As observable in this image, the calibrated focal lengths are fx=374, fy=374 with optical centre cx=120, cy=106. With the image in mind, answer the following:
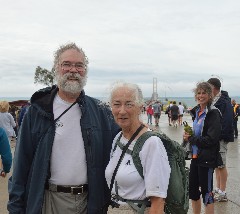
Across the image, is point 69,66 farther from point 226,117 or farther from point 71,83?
point 226,117

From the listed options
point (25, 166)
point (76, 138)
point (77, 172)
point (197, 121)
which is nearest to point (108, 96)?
point (76, 138)

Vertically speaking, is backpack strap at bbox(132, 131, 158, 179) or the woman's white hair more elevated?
the woman's white hair

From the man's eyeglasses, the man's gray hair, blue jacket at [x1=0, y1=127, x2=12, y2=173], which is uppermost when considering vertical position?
the man's gray hair

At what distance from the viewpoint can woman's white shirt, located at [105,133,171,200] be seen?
2.39m

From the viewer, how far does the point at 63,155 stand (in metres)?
2.95

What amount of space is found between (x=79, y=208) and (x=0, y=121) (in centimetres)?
689

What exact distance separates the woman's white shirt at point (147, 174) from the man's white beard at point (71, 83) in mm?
726

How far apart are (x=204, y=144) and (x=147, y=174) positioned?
2.36 metres

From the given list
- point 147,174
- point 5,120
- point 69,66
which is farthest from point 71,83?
point 5,120

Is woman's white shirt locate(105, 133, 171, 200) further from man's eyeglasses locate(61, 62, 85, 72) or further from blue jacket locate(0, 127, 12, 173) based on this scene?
blue jacket locate(0, 127, 12, 173)

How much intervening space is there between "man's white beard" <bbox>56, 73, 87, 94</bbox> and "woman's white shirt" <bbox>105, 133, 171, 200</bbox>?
28.6 inches

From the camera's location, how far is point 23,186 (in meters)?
2.97

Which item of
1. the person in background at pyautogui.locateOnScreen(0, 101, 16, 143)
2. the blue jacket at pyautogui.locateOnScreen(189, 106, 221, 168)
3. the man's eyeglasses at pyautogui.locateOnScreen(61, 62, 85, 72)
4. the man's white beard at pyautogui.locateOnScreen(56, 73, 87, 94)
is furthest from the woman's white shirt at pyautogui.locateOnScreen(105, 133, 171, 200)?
the person in background at pyautogui.locateOnScreen(0, 101, 16, 143)

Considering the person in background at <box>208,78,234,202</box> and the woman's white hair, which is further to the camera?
the person in background at <box>208,78,234,202</box>
